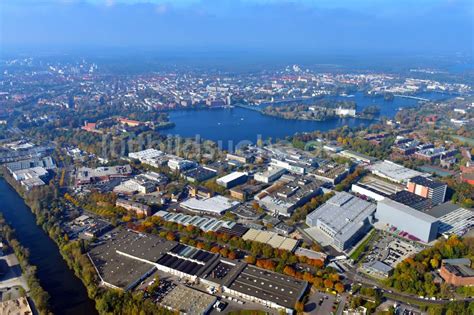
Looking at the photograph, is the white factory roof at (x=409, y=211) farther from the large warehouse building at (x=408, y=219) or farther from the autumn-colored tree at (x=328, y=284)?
the autumn-colored tree at (x=328, y=284)

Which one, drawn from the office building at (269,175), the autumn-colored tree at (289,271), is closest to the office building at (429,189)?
the office building at (269,175)

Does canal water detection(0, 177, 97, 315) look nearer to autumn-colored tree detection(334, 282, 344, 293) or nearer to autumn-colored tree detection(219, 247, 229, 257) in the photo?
autumn-colored tree detection(219, 247, 229, 257)

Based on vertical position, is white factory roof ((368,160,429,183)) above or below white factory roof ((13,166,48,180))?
above

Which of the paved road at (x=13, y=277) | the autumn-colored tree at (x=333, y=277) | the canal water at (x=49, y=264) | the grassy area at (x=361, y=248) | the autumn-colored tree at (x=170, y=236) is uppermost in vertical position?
the autumn-colored tree at (x=333, y=277)

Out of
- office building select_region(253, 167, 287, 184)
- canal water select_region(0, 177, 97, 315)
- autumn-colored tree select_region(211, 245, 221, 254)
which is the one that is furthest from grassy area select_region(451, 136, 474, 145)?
Answer: canal water select_region(0, 177, 97, 315)

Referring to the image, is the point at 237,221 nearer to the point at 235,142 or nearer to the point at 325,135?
the point at 235,142

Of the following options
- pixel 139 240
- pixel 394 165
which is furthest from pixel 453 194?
pixel 139 240
